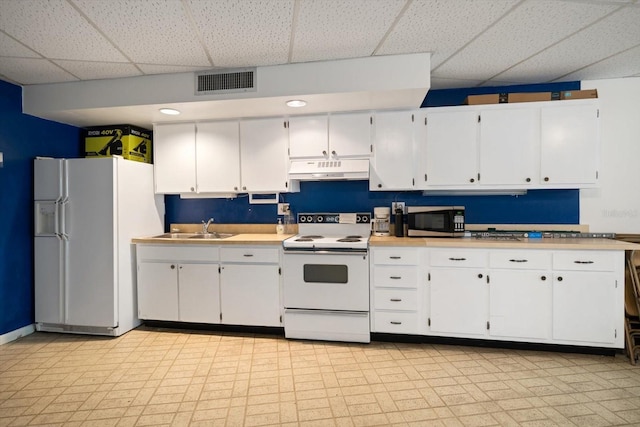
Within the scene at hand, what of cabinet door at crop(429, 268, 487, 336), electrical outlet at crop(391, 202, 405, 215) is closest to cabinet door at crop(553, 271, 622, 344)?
cabinet door at crop(429, 268, 487, 336)

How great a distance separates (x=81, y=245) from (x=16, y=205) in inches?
27.8

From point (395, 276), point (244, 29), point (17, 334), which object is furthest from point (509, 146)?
point (17, 334)

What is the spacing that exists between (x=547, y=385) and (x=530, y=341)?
1.75ft

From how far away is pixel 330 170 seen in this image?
10.4 feet

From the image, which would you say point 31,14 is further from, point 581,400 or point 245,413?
point 581,400

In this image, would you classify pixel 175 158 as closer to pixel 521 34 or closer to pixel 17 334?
pixel 17 334

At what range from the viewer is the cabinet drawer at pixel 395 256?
2875 mm

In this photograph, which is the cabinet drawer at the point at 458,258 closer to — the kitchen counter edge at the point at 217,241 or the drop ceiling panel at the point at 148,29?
the kitchen counter edge at the point at 217,241

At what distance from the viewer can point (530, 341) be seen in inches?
107

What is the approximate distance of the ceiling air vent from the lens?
2812mm

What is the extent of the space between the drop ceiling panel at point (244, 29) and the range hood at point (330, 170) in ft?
3.18

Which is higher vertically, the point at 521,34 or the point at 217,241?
the point at 521,34

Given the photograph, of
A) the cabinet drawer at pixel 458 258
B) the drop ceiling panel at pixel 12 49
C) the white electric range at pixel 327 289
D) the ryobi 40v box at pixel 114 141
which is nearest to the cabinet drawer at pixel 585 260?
the cabinet drawer at pixel 458 258

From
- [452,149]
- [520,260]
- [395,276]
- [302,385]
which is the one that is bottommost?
[302,385]
